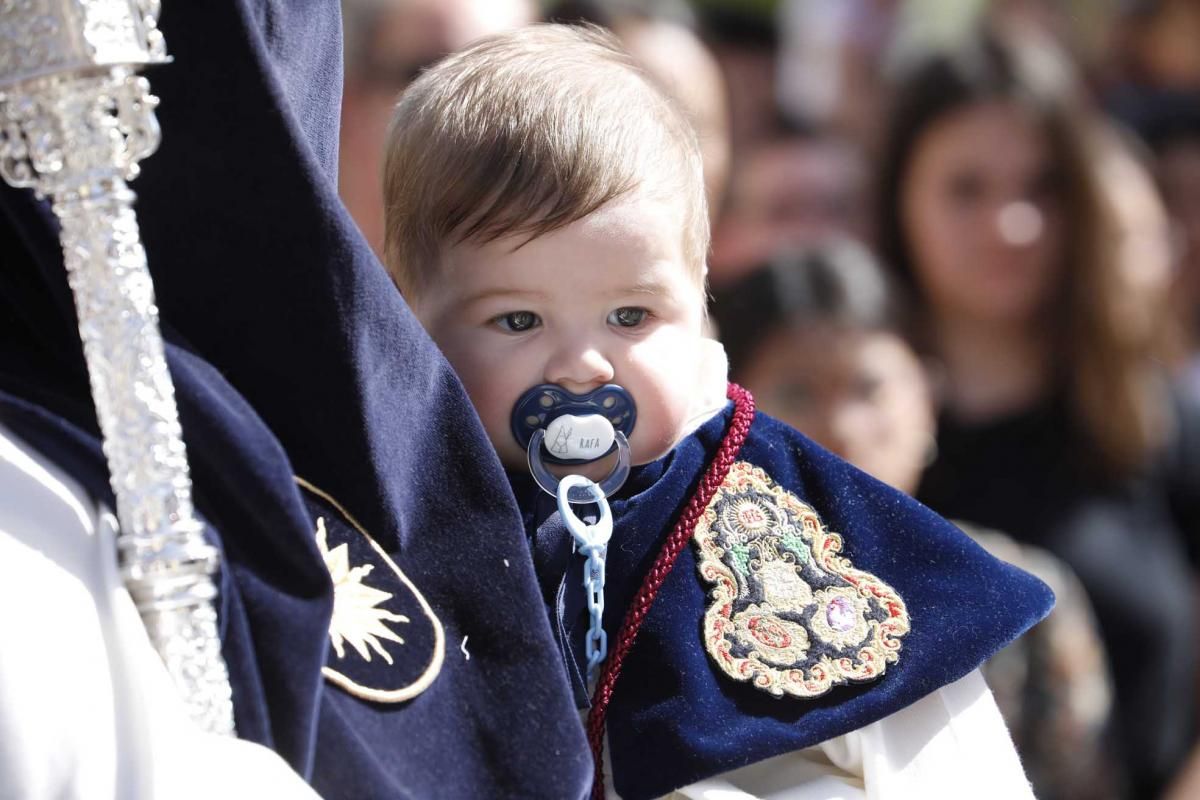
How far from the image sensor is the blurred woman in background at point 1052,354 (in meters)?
4.43

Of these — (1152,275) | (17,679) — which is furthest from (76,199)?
(1152,275)

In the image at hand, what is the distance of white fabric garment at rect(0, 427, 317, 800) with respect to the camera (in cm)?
140

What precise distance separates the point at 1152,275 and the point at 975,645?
2980 mm

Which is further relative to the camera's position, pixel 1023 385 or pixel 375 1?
pixel 1023 385

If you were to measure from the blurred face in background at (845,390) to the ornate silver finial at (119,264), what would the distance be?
2.69m

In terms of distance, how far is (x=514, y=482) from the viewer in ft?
6.92

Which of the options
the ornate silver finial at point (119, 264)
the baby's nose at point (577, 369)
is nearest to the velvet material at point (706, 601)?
the baby's nose at point (577, 369)

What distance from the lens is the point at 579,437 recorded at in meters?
2.03

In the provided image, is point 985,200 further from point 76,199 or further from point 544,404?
point 76,199

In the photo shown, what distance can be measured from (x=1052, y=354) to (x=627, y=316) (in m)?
2.80

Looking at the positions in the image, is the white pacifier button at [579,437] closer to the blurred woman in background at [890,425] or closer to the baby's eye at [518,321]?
the baby's eye at [518,321]

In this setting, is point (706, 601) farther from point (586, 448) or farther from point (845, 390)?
point (845, 390)

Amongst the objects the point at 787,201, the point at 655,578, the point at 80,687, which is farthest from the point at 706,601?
the point at 787,201

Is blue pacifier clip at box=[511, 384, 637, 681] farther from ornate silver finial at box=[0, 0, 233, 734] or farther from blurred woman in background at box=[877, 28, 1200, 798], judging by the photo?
blurred woman in background at box=[877, 28, 1200, 798]
